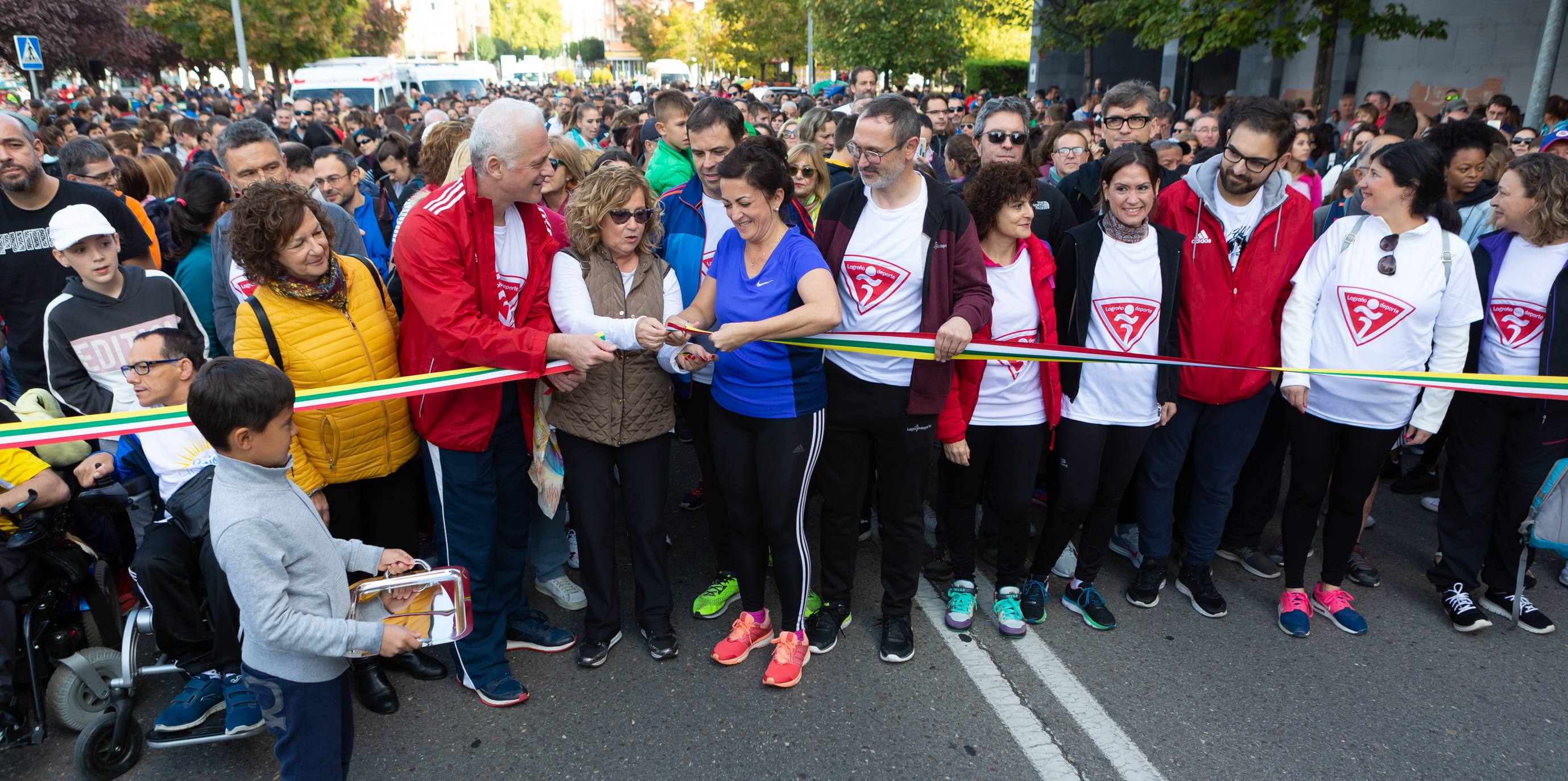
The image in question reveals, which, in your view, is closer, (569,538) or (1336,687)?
(1336,687)

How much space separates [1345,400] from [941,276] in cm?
187

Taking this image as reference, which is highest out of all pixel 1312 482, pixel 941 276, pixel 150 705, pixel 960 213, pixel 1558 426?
pixel 960 213

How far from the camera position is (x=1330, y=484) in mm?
4223

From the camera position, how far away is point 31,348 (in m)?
4.62

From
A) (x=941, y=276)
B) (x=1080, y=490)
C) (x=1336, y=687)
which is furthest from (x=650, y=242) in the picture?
(x=1336, y=687)

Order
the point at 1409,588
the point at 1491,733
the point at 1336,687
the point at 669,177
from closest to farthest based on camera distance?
the point at 1491,733, the point at 1336,687, the point at 1409,588, the point at 669,177

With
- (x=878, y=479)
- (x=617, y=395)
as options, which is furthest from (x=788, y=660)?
(x=617, y=395)

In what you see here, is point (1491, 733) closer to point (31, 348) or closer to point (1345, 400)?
point (1345, 400)

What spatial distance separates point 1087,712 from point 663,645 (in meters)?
1.69

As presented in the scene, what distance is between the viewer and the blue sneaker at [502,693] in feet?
11.6

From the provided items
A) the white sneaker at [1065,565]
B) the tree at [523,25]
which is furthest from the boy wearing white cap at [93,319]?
the tree at [523,25]

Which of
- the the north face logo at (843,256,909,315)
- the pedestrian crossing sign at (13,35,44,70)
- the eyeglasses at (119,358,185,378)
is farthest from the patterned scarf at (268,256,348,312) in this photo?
the pedestrian crossing sign at (13,35,44,70)

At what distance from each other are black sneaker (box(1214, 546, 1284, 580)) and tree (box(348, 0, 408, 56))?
185ft

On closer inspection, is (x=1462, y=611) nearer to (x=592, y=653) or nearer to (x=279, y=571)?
(x=592, y=653)
